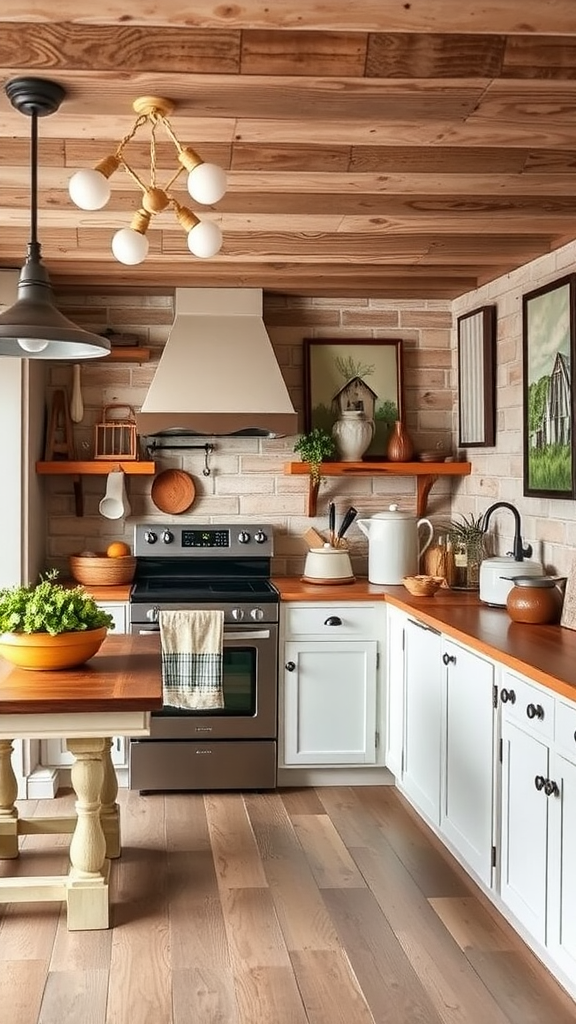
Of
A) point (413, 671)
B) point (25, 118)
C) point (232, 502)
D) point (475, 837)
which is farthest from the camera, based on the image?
point (232, 502)

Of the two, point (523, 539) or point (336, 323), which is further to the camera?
point (336, 323)

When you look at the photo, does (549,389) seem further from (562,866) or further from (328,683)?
(562,866)

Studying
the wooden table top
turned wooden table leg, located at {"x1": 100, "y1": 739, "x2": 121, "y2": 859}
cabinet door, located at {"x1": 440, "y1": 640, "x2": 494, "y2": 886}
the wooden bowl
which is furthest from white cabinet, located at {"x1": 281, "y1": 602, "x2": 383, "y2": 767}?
the wooden table top

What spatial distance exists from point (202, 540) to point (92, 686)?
2.24 meters

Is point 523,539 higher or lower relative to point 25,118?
lower

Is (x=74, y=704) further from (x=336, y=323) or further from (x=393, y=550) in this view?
(x=336, y=323)

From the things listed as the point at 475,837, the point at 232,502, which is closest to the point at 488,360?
the point at 232,502

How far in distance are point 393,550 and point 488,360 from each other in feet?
3.32

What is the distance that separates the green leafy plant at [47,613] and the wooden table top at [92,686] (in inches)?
6.1

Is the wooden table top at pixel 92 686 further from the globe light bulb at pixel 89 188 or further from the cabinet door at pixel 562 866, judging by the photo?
the globe light bulb at pixel 89 188

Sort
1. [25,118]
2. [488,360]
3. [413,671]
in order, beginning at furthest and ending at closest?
[488,360], [413,671], [25,118]

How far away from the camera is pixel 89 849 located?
3.48 meters

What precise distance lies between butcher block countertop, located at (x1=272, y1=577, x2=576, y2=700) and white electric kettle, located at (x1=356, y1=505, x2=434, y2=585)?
8 cm

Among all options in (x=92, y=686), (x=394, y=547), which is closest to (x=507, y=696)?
(x=92, y=686)
